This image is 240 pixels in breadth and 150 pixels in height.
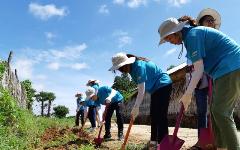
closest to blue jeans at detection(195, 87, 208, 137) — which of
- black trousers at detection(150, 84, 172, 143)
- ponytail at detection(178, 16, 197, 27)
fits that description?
black trousers at detection(150, 84, 172, 143)

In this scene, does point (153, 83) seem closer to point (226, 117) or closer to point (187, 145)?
point (187, 145)

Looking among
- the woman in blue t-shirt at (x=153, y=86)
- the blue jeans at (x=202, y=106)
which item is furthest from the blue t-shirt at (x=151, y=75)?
the blue jeans at (x=202, y=106)

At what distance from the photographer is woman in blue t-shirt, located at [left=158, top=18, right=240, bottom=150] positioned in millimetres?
4230

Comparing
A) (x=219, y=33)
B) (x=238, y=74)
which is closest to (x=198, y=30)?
(x=219, y=33)

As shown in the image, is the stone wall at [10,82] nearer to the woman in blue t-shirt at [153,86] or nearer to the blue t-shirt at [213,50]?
the woman in blue t-shirt at [153,86]

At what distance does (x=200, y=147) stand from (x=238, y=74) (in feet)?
4.81

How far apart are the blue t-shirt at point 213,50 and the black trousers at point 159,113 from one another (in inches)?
75.2

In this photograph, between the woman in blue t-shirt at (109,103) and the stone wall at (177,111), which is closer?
the woman in blue t-shirt at (109,103)

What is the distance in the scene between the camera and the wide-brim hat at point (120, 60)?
21.2 ft

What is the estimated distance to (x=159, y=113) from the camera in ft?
20.8

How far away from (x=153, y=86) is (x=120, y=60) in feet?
2.15

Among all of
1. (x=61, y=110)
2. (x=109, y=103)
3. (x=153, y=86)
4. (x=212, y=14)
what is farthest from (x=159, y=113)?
(x=61, y=110)

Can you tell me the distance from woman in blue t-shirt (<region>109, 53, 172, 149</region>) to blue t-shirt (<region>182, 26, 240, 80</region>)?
177 cm

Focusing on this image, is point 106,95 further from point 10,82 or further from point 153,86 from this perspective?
point 10,82
